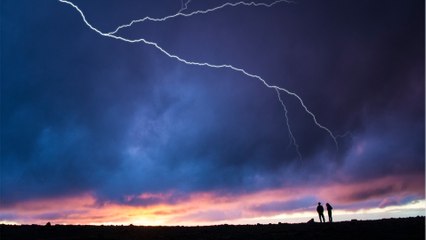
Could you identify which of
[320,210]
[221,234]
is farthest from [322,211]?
[221,234]

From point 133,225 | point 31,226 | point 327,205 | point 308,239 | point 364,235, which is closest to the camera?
point 308,239

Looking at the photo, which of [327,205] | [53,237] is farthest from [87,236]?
[327,205]

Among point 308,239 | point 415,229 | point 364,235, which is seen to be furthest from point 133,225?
point 415,229

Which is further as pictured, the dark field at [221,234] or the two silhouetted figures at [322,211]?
the two silhouetted figures at [322,211]

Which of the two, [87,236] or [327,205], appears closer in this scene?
[87,236]

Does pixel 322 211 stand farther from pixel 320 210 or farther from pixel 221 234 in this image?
pixel 221 234

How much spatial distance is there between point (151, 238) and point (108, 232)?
3.70 m

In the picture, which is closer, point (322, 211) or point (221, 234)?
point (221, 234)

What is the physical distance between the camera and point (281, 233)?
70.0 ft

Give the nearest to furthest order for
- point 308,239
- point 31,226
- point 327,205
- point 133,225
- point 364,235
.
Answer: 1. point 308,239
2. point 364,235
3. point 31,226
4. point 133,225
5. point 327,205

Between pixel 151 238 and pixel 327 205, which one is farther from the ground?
pixel 327 205

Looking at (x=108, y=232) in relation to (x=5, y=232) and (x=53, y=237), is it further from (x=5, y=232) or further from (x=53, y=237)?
(x=5, y=232)

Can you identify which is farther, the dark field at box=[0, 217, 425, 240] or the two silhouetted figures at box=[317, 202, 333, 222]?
the two silhouetted figures at box=[317, 202, 333, 222]

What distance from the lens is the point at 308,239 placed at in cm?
1870
